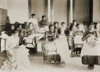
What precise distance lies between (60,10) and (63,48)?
689mm

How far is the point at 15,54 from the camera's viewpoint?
3166mm

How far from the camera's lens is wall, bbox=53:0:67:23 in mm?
3525

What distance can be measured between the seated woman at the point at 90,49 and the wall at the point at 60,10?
534 millimetres

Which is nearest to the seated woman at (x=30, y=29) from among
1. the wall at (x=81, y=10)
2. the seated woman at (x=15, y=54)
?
the seated woman at (x=15, y=54)

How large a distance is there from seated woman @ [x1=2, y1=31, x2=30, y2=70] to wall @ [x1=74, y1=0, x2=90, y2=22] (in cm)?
108

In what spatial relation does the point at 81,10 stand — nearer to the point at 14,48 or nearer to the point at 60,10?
the point at 60,10

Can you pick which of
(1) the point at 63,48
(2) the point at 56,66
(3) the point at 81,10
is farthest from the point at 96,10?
(2) the point at 56,66

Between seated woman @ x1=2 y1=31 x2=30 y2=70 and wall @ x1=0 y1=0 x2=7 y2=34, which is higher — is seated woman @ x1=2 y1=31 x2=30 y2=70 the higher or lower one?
the lower one

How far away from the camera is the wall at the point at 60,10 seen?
3.53 metres

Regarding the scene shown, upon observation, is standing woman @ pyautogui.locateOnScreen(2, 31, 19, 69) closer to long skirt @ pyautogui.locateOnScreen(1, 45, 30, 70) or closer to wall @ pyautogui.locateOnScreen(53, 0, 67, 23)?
long skirt @ pyautogui.locateOnScreen(1, 45, 30, 70)

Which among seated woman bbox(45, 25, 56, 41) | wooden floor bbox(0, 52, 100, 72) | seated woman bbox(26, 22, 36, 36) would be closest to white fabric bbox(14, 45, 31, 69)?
wooden floor bbox(0, 52, 100, 72)

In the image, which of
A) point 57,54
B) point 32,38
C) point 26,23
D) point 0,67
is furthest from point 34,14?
point 0,67

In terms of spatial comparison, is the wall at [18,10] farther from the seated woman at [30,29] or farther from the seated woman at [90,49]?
the seated woman at [90,49]

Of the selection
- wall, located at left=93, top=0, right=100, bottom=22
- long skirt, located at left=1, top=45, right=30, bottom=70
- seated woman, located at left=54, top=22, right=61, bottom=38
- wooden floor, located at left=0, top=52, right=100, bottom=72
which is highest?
wall, located at left=93, top=0, right=100, bottom=22
